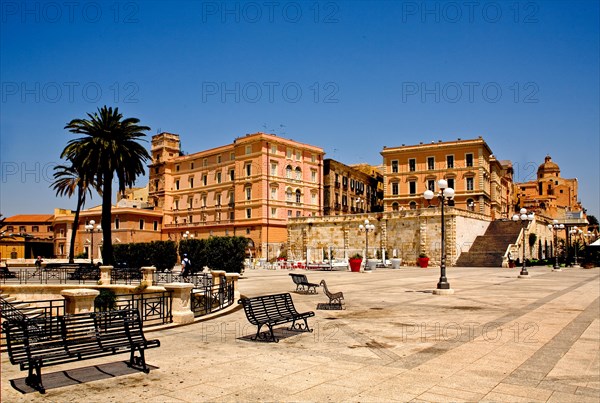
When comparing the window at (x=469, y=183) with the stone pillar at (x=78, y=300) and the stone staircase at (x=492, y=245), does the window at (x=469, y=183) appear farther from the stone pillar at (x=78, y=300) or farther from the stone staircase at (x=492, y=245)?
the stone pillar at (x=78, y=300)

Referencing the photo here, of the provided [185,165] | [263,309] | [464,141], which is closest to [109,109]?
[263,309]

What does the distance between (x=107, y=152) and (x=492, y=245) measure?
117ft

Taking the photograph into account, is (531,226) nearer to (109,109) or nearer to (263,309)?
(109,109)

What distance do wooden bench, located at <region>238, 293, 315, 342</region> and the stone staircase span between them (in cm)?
3593

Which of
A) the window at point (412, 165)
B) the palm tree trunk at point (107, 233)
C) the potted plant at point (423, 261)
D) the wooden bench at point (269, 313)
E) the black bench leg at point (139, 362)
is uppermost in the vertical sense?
the window at point (412, 165)

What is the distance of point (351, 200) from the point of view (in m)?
73.2

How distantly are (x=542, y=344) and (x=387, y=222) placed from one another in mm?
41044

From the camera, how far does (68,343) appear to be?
706 centimetres

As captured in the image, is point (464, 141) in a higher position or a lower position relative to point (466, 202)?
higher

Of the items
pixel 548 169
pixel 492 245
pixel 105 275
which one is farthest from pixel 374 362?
pixel 548 169

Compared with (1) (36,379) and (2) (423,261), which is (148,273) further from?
(2) (423,261)

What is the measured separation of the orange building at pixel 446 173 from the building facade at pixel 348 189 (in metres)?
6.19

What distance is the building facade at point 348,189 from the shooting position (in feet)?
222

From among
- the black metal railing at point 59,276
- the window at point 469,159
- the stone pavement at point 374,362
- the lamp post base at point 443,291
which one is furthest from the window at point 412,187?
the stone pavement at point 374,362
